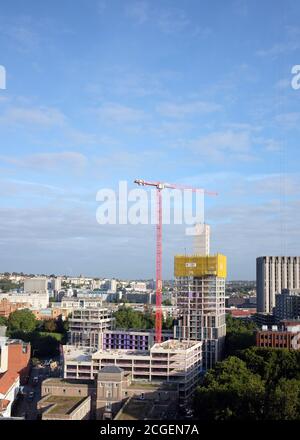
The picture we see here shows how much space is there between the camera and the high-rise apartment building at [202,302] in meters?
13.3

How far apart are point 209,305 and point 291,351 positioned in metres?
2.78

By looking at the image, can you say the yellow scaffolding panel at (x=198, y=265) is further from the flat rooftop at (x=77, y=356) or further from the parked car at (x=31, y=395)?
the parked car at (x=31, y=395)

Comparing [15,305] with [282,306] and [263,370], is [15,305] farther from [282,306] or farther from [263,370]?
[263,370]

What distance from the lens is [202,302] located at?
13570 millimetres

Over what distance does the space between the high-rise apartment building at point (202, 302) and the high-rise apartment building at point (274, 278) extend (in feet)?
45.8

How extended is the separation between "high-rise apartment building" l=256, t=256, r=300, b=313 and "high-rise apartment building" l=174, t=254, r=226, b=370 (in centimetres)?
1395

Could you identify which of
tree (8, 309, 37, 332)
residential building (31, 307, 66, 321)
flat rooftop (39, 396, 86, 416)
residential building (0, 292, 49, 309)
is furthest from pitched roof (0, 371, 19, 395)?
residential building (0, 292, 49, 309)

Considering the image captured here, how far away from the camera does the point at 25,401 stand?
10477 mm

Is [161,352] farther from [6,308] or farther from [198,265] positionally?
[6,308]

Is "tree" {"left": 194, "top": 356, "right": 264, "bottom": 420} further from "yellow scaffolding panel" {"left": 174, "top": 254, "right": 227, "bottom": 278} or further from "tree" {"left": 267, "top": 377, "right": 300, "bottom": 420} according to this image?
"yellow scaffolding panel" {"left": 174, "top": 254, "right": 227, "bottom": 278}

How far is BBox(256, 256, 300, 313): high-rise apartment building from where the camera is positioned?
2708 centimetres

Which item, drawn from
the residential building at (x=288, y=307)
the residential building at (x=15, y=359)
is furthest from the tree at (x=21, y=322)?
the residential building at (x=288, y=307)

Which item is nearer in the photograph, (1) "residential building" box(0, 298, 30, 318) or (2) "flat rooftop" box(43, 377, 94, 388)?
(2) "flat rooftop" box(43, 377, 94, 388)
